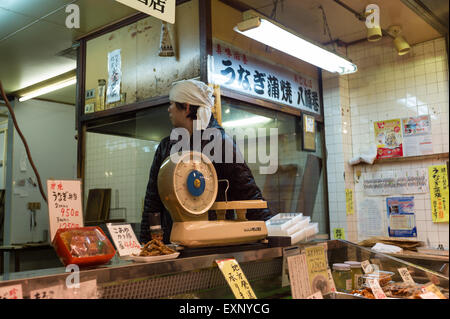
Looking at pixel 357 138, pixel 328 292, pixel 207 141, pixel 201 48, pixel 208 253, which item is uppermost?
pixel 201 48

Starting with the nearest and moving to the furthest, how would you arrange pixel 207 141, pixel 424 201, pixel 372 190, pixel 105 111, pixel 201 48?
pixel 207 141
pixel 201 48
pixel 105 111
pixel 424 201
pixel 372 190

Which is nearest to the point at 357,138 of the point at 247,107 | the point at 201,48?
the point at 247,107

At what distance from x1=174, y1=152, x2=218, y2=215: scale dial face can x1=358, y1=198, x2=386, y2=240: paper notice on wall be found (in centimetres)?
409

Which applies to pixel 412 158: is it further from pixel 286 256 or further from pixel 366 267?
pixel 286 256

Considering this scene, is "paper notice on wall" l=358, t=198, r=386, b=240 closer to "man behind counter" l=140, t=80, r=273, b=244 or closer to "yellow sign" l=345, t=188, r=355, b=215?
"yellow sign" l=345, t=188, r=355, b=215

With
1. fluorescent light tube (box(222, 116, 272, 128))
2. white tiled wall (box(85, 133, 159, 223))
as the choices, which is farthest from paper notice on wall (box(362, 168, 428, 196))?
white tiled wall (box(85, 133, 159, 223))

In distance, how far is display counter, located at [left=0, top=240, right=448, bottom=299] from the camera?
3.51 feet

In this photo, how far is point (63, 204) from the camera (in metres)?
1.29

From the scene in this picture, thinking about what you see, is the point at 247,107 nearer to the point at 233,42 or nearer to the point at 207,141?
the point at 233,42

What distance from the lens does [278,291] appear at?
1691 mm

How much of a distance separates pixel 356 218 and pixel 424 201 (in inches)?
33.7

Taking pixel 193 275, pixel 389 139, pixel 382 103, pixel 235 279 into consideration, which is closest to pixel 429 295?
pixel 235 279

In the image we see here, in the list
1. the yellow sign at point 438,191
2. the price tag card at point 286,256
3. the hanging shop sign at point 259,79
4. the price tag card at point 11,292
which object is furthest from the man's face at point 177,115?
the yellow sign at point 438,191

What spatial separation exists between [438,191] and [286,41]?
266cm
